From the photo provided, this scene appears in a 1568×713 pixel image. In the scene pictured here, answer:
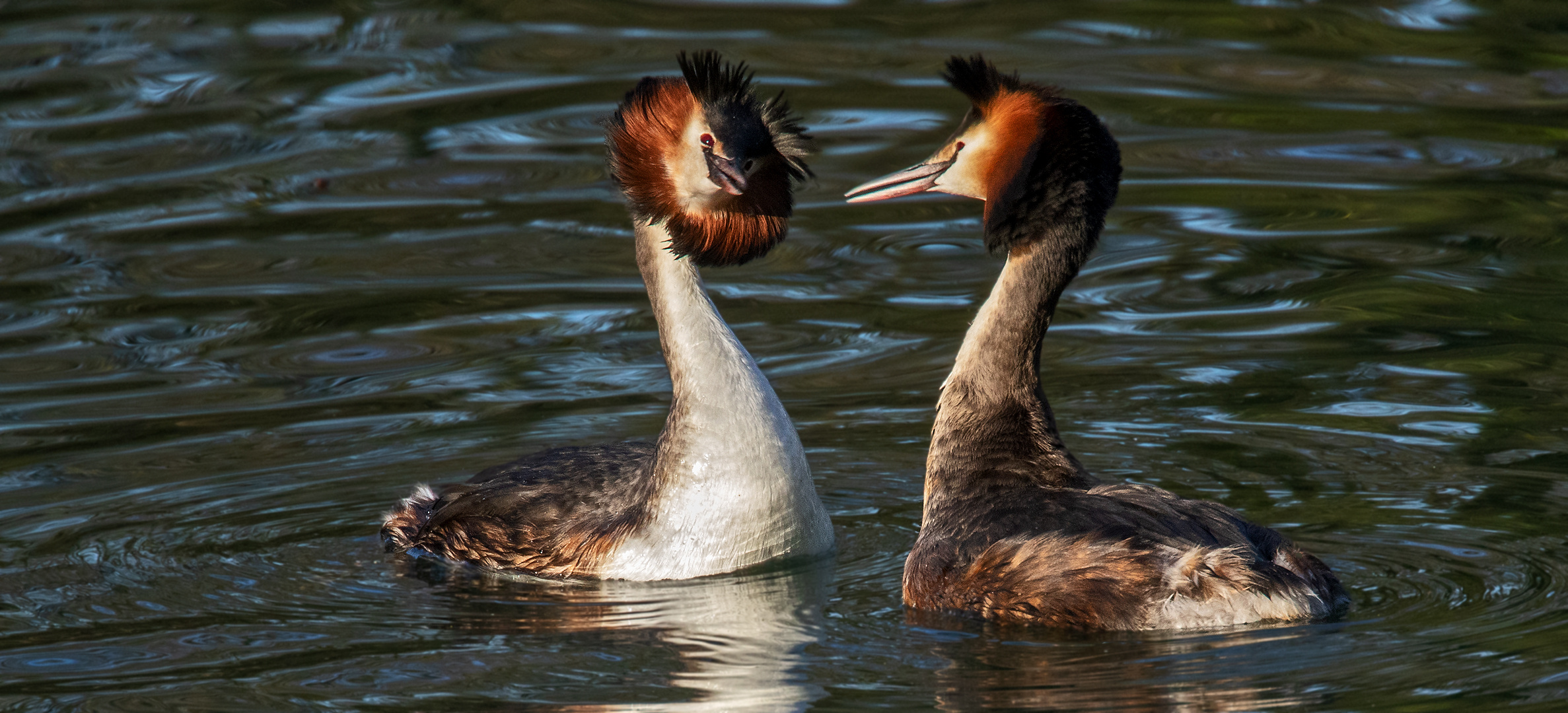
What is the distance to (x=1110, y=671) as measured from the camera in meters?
5.50

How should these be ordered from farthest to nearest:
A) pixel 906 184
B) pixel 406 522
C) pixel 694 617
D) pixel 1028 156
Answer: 1. pixel 406 522
2. pixel 906 184
3. pixel 1028 156
4. pixel 694 617

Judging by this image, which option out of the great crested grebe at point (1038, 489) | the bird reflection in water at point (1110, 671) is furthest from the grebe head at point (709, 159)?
the bird reflection in water at point (1110, 671)

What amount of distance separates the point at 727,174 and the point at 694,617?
1.40 m

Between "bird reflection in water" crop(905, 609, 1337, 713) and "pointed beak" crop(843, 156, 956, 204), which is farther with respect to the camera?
"pointed beak" crop(843, 156, 956, 204)

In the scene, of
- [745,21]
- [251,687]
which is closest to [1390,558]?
[251,687]

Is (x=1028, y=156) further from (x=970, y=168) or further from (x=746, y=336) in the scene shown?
(x=746, y=336)

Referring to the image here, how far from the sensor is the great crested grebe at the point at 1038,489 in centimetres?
573

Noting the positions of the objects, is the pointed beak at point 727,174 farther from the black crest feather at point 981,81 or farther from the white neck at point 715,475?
the black crest feather at point 981,81

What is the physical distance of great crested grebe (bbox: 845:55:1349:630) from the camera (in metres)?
5.73

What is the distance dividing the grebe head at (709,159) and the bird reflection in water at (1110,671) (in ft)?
5.09

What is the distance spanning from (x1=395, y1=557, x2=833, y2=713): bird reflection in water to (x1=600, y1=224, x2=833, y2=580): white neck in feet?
0.23

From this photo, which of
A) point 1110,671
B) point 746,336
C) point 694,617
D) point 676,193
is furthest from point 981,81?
point 746,336

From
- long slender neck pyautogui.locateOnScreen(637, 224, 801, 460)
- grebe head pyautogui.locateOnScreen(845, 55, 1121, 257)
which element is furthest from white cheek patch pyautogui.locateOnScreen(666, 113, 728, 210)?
grebe head pyautogui.locateOnScreen(845, 55, 1121, 257)

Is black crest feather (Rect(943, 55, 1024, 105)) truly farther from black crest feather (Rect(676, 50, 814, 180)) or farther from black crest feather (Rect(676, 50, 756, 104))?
black crest feather (Rect(676, 50, 756, 104))
